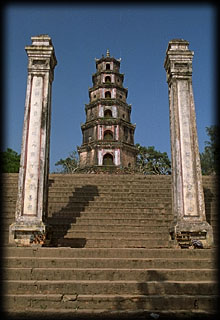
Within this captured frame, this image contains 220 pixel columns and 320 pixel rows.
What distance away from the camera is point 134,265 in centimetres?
484

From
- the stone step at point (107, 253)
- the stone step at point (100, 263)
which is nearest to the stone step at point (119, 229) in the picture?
the stone step at point (107, 253)

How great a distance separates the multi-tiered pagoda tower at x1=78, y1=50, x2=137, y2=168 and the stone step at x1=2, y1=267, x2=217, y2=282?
61.4ft

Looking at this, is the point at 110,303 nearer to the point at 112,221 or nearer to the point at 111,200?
the point at 112,221

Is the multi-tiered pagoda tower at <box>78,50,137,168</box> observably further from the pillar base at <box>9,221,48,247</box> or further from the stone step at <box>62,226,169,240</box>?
the pillar base at <box>9,221,48,247</box>

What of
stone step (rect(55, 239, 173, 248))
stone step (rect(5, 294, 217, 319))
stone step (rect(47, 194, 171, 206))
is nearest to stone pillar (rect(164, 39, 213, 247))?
stone step (rect(55, 239, 173, 248))

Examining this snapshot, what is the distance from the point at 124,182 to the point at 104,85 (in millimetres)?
17020

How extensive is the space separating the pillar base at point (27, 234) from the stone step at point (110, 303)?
7.37 feet

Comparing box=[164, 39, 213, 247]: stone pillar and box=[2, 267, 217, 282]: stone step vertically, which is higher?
box=[164, 39, 213, 247]: stone pillar

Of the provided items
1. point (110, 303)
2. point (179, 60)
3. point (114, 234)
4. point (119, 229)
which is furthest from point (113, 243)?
point (179, 60)

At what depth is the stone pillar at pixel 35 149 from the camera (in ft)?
21.2

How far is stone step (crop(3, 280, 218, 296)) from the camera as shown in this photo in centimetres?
426

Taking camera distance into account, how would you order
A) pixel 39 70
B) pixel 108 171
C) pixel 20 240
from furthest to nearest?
pixel 108 171 < pixel 39 70 < pixel 20 240

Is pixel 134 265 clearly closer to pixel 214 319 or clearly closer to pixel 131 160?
pixel 214 319

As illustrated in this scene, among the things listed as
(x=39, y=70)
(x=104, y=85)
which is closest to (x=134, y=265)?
(x=39, y=70)
